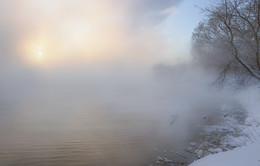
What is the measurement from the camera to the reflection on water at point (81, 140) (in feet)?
30.8

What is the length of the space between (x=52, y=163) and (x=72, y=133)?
4795 mm

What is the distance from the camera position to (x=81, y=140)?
12.2 m

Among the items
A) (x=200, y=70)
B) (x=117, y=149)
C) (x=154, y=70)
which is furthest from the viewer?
(x=154, y=70)

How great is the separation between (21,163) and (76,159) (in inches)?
99.0

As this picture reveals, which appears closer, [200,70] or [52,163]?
[52,163]

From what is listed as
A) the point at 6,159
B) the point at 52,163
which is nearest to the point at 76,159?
the point at 52,163

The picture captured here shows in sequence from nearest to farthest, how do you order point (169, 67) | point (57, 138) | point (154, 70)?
point (57, 138) → point (169, 67) → point (154, 70)

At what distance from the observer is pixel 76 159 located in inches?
369

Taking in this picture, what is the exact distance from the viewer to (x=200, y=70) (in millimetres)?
44844

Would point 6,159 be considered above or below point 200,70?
below

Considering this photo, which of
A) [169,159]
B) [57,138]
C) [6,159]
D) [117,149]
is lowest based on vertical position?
[169,159]

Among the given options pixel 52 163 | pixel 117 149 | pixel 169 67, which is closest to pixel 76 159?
pixel 52 163

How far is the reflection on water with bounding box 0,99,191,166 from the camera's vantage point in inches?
369

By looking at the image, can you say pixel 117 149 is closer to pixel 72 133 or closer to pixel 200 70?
pixel 72 133
